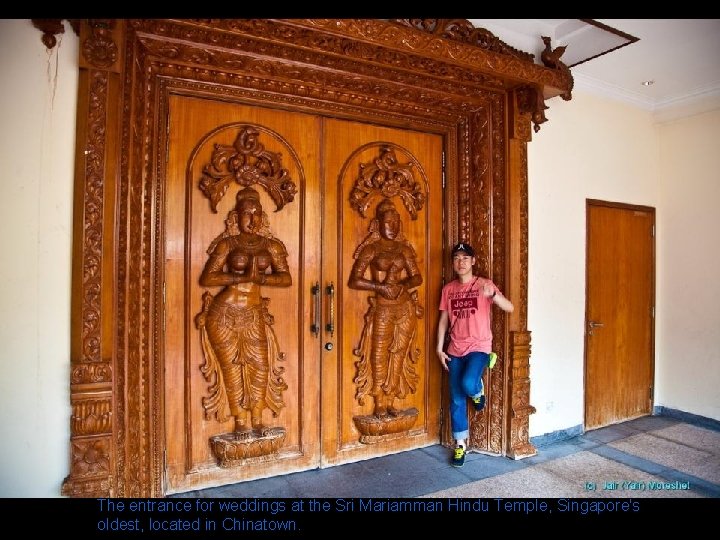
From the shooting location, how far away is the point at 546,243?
134 inches

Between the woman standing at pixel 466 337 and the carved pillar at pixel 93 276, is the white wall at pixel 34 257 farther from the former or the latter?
the woman standing at pixel 466 337

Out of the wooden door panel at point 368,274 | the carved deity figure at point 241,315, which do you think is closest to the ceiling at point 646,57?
the wooden door panel at point 368,274

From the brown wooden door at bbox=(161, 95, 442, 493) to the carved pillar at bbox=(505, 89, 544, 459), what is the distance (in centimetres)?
54

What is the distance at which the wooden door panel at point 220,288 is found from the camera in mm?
2506

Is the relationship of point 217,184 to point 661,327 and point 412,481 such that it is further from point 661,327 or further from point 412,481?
point 661,327

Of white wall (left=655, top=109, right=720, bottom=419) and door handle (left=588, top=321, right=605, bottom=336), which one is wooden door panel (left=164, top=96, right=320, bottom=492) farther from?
white wall (left=655, top=109, right=720, bottom=419)

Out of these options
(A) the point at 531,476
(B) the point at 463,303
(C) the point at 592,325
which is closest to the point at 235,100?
(B) the point at 463,303

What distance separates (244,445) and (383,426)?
959 mm

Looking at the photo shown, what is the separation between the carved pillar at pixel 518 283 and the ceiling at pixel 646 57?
527mm

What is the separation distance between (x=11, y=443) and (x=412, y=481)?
2.14 metres

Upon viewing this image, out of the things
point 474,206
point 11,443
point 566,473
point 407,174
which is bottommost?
point 566,473

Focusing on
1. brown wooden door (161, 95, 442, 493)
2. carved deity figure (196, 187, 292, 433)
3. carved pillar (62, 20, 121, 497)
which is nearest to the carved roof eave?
brown wooden door (161, 95, 442, 493)

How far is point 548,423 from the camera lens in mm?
3426
